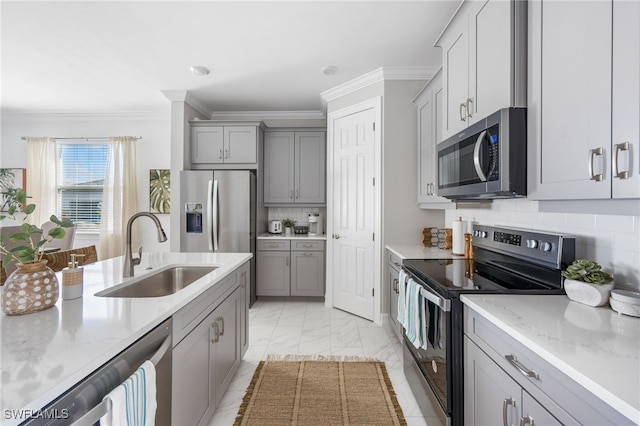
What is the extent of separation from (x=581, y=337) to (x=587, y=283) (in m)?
0.39

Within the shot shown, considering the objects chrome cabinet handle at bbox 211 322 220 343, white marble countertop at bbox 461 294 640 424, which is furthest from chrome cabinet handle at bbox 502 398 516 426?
chrome cabinet handle at bbox 211 322 220 343

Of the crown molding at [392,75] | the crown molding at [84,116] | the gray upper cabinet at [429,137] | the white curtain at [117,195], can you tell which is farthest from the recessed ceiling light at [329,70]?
the white curtain at [117,195]

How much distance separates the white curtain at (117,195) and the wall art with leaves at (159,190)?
240mm

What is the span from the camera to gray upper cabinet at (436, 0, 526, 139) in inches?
51.7

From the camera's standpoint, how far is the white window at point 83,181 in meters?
4.91

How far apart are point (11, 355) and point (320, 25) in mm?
2643

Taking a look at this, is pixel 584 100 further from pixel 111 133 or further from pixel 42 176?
pixel 42 176

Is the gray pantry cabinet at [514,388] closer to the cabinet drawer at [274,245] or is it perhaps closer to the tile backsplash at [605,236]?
the tile backsplash at [605,236]

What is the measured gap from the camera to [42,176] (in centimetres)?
482

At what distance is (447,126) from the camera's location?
204 cm

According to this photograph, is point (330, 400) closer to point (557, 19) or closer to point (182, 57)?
point (557, 19)

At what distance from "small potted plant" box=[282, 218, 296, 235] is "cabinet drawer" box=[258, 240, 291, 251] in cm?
32

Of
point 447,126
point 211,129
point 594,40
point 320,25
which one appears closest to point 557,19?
point 594,40

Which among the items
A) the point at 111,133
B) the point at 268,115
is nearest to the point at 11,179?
the point at 111,133
